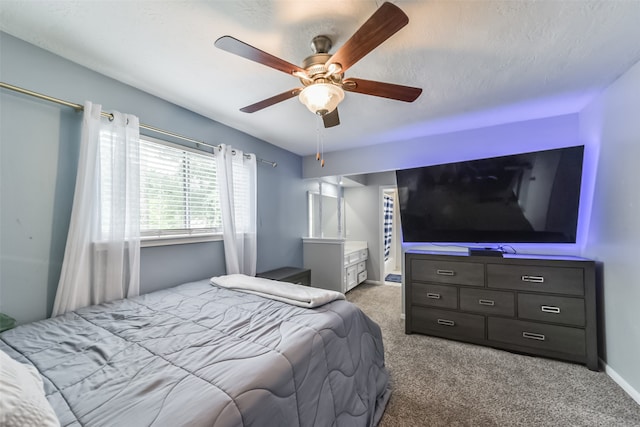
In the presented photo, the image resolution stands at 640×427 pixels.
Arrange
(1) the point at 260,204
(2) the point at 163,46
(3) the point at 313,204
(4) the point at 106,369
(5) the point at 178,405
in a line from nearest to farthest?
(5) the point at 178,405 < (4) the point at 106,369 < (2) the point at 163,46 < (1) the point at 260,204 < (3) the point at 313,204

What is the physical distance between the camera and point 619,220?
5.74 ft

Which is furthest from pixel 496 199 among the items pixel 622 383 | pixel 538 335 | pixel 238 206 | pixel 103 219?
pixel 103 219

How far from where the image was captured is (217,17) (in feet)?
4.09

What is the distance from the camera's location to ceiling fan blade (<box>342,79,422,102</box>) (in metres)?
1.36

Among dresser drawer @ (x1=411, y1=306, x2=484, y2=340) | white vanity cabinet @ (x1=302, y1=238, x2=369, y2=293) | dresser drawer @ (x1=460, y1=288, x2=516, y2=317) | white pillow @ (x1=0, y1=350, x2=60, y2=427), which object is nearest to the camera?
white pillow @ (x1=0, y1=350, x2=60, y2=427)

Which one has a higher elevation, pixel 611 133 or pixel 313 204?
pixel 611 133

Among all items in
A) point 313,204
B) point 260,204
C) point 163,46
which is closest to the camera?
point 163,46

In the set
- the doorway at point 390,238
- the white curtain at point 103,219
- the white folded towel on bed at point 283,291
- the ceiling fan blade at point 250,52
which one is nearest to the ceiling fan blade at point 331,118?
the ceiling fan blade at point 250,52

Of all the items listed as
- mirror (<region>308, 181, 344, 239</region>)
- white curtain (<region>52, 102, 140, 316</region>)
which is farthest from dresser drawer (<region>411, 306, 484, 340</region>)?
white curtain (<region>52, 102, 140, 316</region>)

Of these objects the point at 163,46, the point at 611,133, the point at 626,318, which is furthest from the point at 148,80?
the point at 626,318

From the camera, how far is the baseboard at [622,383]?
158 centimetres

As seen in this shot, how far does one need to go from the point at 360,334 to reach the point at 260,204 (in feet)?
6.79

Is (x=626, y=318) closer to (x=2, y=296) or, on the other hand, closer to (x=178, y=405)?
(x=178, y=405)

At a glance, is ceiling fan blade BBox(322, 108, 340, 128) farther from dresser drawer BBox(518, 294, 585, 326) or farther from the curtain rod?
dresser drawer BBox(518, 294, 585, 326)
